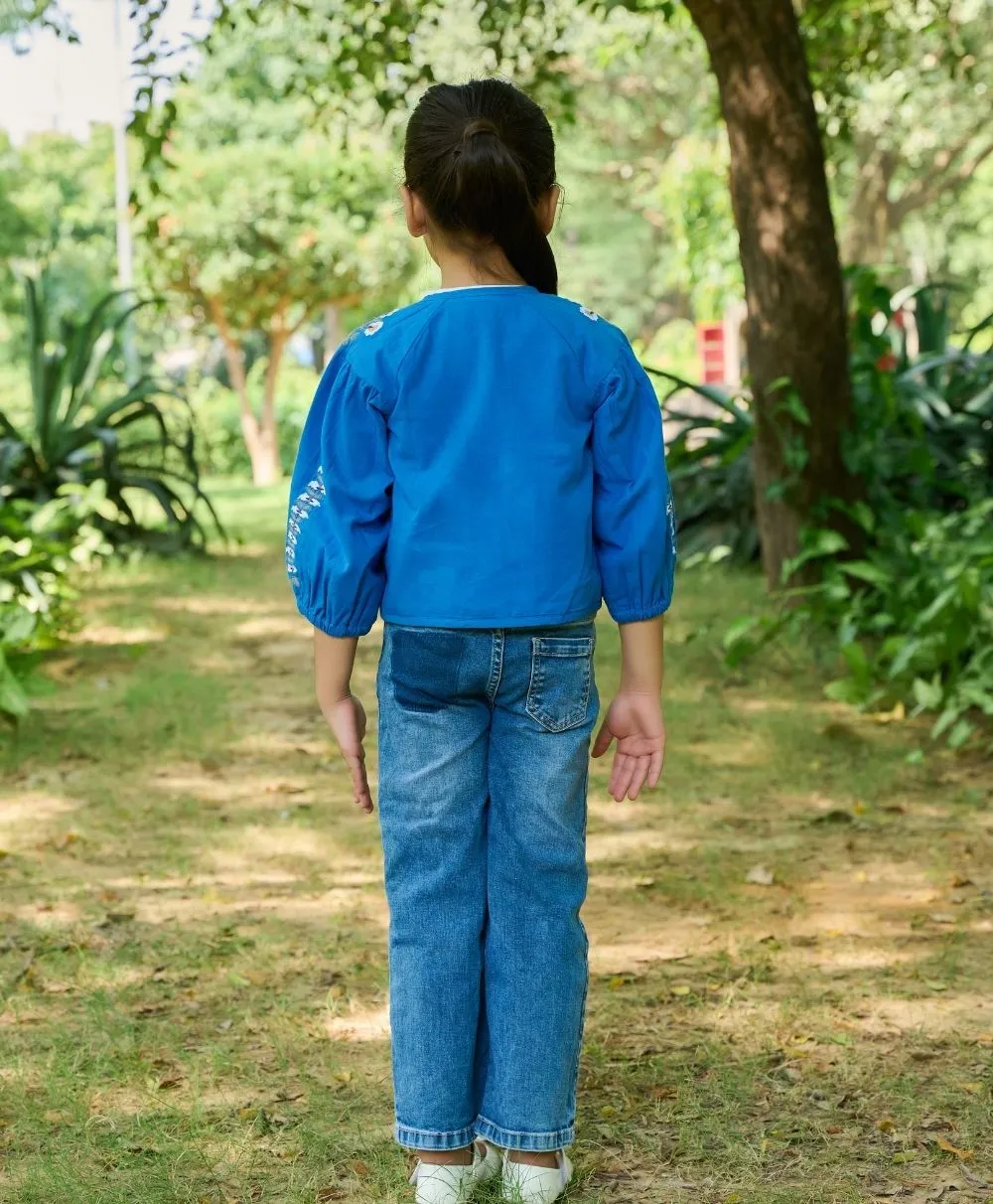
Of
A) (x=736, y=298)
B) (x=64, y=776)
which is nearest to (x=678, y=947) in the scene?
(x=64, y=776)

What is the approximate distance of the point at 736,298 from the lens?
1739 cm

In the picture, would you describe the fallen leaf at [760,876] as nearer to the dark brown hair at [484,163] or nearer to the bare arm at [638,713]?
the bare arm at [638,713]

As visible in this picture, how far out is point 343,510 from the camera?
204 centimetres

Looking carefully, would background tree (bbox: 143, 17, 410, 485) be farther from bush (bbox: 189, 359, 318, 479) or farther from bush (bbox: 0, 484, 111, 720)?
bush (bbox: 0, 484, 111, 720)

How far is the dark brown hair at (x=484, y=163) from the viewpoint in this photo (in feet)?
6.54

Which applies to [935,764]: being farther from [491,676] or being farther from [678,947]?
[491,676]

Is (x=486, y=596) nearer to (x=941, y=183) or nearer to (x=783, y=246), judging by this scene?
(x=783, y=246)

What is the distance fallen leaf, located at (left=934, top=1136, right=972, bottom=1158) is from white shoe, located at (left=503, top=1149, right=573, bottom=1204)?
0.59 meters

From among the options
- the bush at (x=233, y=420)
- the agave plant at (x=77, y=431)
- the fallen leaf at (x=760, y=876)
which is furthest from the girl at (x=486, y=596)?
the bush at (x=233, y=420)

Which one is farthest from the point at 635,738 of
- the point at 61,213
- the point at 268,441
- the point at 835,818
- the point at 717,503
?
→ the point at 61,213

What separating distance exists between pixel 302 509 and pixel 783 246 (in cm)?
403

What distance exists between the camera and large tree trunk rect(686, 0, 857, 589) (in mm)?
5559

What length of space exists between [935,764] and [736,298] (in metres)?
13.5

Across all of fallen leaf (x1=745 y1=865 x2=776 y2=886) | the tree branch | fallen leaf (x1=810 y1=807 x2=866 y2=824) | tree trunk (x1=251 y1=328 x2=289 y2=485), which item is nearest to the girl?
fallen leaf (x1=745 y1=865 x2=776 y2=886)
